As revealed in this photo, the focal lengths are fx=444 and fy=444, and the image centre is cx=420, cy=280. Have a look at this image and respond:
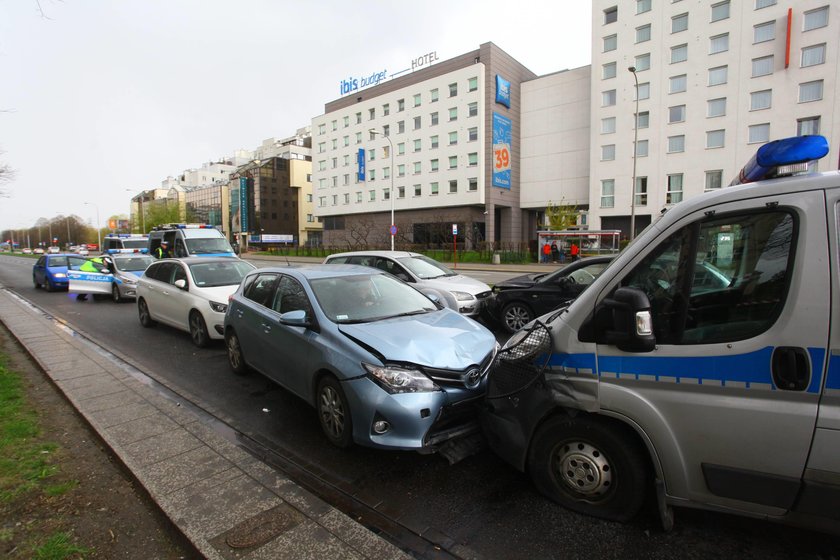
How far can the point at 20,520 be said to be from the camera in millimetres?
2807

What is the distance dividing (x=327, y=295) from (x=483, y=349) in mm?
1679

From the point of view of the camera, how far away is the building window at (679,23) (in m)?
36.5

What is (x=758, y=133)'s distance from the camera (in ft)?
113

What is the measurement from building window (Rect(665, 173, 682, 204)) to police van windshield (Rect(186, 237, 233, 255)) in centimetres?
3525

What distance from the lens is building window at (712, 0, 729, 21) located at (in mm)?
34781

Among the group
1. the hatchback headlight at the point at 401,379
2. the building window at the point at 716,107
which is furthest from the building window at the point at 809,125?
the hatchback headlight at the point at 401,379

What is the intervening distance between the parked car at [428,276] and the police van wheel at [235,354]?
12.3ft

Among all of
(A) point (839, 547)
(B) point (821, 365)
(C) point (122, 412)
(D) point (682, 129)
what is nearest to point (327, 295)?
(C) point (122, 412)

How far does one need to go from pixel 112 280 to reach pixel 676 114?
4173cm

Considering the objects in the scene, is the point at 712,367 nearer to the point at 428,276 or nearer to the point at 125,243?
the point at 428,276

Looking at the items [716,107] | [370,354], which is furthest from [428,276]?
[716,107]

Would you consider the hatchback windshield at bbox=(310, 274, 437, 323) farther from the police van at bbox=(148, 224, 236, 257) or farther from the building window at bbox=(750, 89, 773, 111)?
the building window at bbox=(750, 89, 773, 111)

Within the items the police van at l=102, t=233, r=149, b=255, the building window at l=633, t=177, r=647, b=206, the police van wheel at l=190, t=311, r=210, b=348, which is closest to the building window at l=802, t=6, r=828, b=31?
the building window at l=633, t=177, r=647, b=206

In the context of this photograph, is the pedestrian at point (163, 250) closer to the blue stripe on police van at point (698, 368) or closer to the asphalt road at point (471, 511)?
the asphalt road at point (471, 511)
